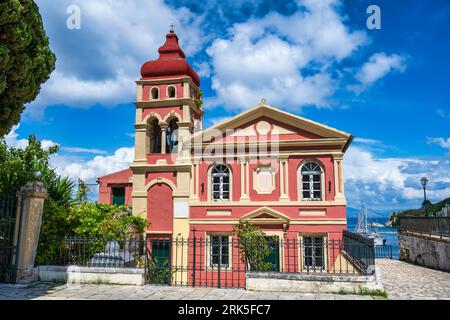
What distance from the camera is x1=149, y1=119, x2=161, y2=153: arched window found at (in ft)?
65.9

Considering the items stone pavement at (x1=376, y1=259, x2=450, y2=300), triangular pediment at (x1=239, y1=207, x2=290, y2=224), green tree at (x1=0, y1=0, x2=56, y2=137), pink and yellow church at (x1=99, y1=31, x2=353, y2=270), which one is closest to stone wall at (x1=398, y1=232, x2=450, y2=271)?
stone pavement at (x1=376, y1=259, x2=450, y2=300)

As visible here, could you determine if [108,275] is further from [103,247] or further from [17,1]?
[17,1]

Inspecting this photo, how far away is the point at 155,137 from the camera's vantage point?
2050 cm

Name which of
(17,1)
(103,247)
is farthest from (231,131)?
(17,1)

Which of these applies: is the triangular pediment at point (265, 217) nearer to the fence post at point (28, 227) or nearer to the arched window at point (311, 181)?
the arched window at point (311, 181)

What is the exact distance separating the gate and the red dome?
11.1 m

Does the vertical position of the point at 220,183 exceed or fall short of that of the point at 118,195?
it falls short

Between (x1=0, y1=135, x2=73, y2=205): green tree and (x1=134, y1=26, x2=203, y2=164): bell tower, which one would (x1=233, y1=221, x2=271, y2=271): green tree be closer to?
(x1=134, y1=26, x2=203, y2=164): bell tower

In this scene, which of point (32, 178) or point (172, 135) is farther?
point (172, 135)

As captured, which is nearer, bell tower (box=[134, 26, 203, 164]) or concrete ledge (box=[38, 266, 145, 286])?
concrete ledge (box=[38, 266, 145, 286])

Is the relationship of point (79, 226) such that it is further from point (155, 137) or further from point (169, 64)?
point (169, 64)

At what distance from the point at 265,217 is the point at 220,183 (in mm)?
2670

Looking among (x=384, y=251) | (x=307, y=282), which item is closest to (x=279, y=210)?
(x=307, y=282)

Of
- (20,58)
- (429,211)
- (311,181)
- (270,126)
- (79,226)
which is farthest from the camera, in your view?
(429,211)
